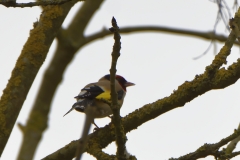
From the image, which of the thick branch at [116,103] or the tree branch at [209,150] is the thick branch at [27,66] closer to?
the thick branch at [116,103]

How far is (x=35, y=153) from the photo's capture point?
4.49 meters

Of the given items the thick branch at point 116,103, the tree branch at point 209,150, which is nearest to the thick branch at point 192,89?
the tree branch at point 209,150

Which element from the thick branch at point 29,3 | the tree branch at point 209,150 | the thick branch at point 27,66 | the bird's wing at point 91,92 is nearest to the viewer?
the thick branch at point 29,3

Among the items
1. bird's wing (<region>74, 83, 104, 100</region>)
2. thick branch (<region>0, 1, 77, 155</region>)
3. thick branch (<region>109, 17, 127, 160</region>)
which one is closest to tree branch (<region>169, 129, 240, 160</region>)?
thick branch (<region>109, 17, 127, 160</region>)

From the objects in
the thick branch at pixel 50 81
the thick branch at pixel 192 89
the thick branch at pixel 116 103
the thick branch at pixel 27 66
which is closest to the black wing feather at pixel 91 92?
the thick branch at pixel 50 81

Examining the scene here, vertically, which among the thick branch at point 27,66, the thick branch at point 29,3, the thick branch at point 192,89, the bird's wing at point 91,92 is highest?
the bird's wing at point 91,92

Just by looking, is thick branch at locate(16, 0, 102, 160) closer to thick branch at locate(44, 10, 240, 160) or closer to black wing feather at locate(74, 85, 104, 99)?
black wing feather at locate(74, 85, 104, 99)

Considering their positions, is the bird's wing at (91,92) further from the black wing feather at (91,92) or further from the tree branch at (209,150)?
the tree branch at (209,150)

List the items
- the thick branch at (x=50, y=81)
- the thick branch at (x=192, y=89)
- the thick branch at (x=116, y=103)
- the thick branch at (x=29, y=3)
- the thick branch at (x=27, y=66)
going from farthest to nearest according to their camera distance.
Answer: the thick branch at (x=50, y=81) → the thick branch at (x=27, y=66) → the thick branch at (x=192, y=89) → the thick branch at (x=29, y=3) → the thick branch at (x=116, y=103)

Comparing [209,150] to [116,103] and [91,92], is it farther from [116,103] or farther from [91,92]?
[91,92]

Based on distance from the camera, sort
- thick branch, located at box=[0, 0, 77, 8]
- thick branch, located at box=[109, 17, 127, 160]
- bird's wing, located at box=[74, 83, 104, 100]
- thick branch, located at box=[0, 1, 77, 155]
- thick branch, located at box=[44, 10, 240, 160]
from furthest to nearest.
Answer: bird's wing, located at box=[74, 83, 104, 100]
thick branch, located at box=[0, 1, 77, 155]
thick branch, located at box=[44, 10, 240, 160]
thick branch, located at box=[0, 0, 77, 8]
thick branch, located at box=[109, 17, 127, 160]

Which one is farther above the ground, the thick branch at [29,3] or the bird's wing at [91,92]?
the bird's wing at [91,92]

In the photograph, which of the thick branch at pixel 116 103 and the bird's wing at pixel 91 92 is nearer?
the thick branch at pixel 116 103

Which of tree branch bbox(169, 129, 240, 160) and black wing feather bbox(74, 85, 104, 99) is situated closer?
tree branch bbox(169, 129, 240, 160)
